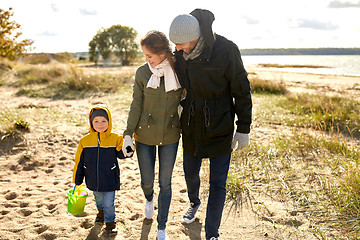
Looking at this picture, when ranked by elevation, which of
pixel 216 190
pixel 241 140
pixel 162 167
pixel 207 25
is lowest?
pixel 216 190

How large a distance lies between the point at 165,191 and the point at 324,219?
1.68 meters

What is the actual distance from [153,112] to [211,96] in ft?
1.79

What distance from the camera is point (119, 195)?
388cm

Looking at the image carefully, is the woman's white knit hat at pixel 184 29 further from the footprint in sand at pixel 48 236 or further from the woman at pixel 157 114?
the footprint in sand at pixel 48 236

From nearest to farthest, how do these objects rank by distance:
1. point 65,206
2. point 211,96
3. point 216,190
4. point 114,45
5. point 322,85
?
1. point 211,96
2. point 216,190
3. point 65,206
4. point 322,85
5. point 114,45

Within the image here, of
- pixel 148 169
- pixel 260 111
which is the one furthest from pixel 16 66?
pixel 148 169

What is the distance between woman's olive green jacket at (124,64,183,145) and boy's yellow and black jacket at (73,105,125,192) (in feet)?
0.81

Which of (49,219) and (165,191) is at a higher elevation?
(165,191)

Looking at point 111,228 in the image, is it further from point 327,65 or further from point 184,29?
point 327,65

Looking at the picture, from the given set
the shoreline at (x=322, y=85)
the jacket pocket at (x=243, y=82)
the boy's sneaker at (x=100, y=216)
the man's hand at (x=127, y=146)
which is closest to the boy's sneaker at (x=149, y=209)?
the boy's sneaker at (x=100, y=216)

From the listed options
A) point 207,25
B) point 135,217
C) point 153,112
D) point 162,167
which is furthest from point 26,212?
point 207,25

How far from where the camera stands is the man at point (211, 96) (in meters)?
2.37

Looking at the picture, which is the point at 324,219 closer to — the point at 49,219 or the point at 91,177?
the point at 91,177

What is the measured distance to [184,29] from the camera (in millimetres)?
2318
